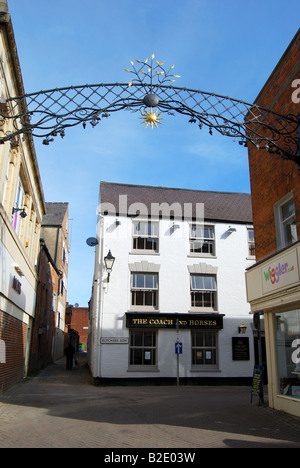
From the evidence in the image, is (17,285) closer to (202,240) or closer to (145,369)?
(145,369)

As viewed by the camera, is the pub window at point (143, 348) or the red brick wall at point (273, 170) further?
the pub window at point (143, 348)

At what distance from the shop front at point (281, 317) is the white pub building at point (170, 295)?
25.0ft

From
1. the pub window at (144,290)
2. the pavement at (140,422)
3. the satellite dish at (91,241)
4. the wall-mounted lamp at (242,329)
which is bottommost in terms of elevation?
the pavement at (140,422)

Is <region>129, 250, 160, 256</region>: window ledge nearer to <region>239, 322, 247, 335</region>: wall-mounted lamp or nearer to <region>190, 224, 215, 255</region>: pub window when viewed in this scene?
<region>190, 224, 215, 255</region>: pub window

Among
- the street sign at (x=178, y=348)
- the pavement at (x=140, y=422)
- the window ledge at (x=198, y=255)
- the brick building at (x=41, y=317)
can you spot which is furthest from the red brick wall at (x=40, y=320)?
the window ledge at (x=198, y=255)

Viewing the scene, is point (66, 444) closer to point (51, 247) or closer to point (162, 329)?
point (162, 329)

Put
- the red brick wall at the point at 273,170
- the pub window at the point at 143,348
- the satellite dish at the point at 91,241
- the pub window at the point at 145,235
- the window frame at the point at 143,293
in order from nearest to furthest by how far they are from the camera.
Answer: the red brick wall at the point at 273,170 < the pub window at the point at 143,348 < the window frame at the point at 143,293 < the satellite dish at the point at 91,241 < the pub window at the point at 145,235

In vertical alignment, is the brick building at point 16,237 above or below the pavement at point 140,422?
above

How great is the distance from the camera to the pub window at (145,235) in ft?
65.8

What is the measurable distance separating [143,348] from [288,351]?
974cm

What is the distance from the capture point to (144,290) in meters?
19.3

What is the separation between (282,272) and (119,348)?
1085 centimetres

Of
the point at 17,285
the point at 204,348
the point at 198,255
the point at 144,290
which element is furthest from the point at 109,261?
the point at 204,348

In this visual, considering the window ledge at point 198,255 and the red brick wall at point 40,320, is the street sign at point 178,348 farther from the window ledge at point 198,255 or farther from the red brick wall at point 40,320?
the red brick wall at point 40,320
